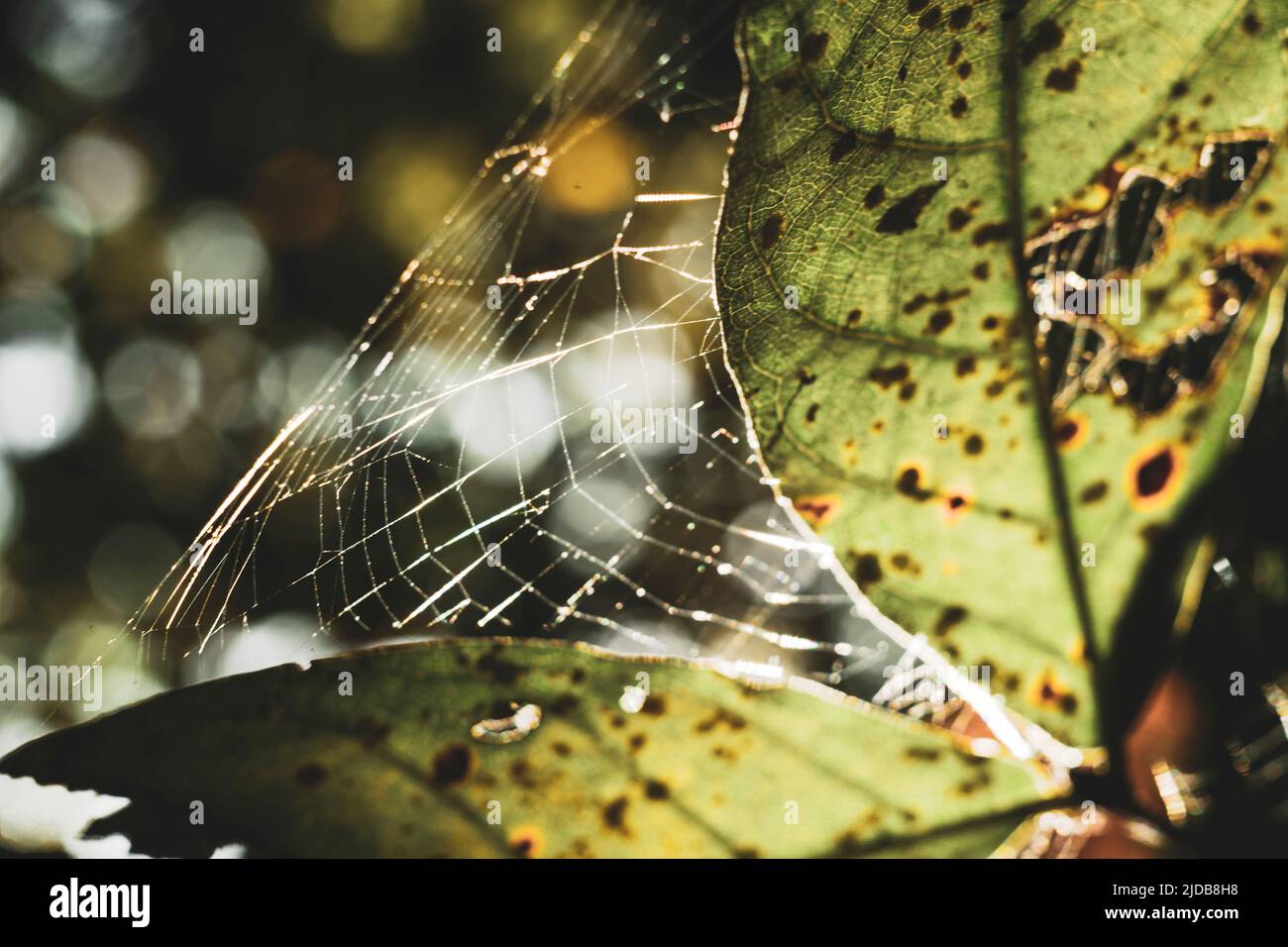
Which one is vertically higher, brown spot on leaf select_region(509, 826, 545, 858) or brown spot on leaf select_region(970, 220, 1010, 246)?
brown spot on leaf select_region(970, 220, 1010, 246)

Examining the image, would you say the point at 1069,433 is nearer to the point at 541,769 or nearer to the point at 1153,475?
the point at 1153,475

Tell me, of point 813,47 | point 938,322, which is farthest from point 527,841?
point 813,47

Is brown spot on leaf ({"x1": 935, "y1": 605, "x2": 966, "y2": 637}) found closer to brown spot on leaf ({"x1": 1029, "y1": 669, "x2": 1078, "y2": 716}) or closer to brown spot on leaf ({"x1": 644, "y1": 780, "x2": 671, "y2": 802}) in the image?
brown spot on leaf ({"x1": 1029, "y1": 669, "x2": 1078, "y2": 716})

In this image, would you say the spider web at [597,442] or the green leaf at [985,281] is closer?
the green leaf at [985,281]

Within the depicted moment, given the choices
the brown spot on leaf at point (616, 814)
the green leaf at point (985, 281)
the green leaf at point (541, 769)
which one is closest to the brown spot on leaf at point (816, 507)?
the green leaf at point (985, 281)

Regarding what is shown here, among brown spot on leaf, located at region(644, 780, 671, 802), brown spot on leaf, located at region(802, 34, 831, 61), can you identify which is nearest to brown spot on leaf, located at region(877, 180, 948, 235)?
brown spot on leaf, located at region(802, 34, 831, 61)

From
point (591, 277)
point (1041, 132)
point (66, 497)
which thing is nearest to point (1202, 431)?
point (1041, 132)

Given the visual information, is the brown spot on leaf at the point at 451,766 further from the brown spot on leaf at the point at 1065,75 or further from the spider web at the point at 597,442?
the brown spot on leaf at the point at 1065,75

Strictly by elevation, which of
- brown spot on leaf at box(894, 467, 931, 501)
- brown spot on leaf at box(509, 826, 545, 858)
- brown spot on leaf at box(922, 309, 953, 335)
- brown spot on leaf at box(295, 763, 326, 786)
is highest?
brown spot on leaf at box(922, 309, 953, 335)

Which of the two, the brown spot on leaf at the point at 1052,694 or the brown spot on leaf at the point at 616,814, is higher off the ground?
the brown spot on leaf at the point at 1052,694
